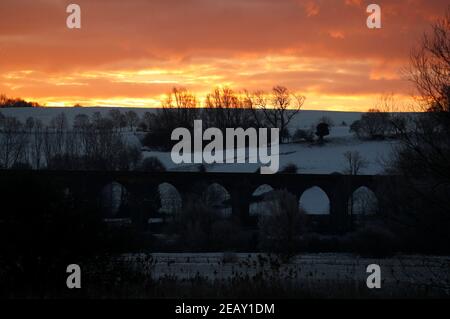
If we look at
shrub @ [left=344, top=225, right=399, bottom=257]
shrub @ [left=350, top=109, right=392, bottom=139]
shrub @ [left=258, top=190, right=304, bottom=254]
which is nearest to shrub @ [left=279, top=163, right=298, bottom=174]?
shrub @ [left=350, top=109, right=392, bottom=139]

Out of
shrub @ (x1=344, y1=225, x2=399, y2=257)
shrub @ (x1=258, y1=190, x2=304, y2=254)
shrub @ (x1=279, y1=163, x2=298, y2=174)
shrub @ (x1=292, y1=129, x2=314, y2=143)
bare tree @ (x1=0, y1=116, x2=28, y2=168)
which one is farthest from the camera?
shrub @ (x1=292, y1=129, x2=314, y2=143)

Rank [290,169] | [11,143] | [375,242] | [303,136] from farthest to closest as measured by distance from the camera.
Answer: [303,136] < [11,143] < [290,169] < [375,242]

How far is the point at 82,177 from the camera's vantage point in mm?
49125

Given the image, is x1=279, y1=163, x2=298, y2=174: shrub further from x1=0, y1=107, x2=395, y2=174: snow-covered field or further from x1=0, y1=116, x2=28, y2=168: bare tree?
x1=0, y1=116, x2=28, y2=168: bare tree

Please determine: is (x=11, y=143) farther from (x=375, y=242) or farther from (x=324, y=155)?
(x=375, y=242)

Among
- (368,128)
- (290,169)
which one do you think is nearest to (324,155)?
(290,169)

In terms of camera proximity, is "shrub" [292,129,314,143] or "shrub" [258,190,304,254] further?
"shrub" [292,129,314,143]

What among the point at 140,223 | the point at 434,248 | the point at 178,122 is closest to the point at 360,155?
the point at 178,122

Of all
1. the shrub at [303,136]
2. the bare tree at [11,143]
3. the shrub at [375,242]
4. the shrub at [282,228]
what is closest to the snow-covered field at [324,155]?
the shrub at [303,136]

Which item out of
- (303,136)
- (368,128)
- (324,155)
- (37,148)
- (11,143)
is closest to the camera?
(11,143)

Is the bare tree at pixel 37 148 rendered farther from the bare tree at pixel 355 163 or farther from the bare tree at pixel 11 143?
the bare tree at pixel 355 163

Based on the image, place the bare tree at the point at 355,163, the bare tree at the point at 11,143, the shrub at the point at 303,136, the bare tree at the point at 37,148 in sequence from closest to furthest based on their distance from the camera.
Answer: the bare tree at the point at 355,163 < the bare tree at the point at 11,143 < the bare tree at the point at 37,148 < the shrub at the point at 303,136

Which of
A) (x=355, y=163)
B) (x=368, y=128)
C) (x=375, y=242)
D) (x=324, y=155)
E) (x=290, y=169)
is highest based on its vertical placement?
(x=368, y=128)
